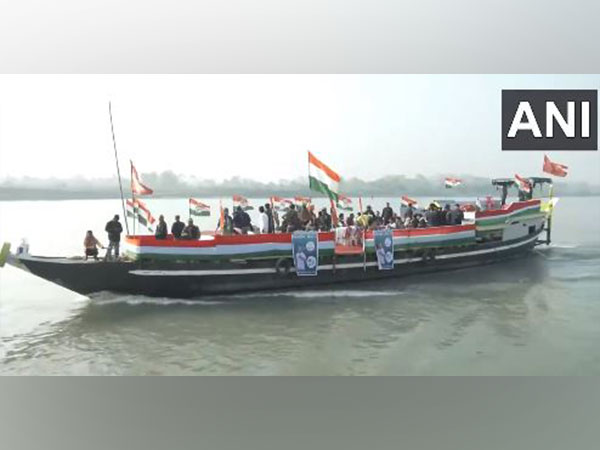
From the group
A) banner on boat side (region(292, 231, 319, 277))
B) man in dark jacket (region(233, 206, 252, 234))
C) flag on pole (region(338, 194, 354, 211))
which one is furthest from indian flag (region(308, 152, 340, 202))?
man in dark jacket (region(233, 206, 252, 234))

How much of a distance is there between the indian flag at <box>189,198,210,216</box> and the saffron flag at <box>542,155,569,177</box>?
17.0ft

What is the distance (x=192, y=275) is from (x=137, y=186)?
64.2 inches

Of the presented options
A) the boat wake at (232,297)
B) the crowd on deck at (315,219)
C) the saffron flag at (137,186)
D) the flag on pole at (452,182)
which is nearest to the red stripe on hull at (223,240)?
the crowd on deck at (315,219)

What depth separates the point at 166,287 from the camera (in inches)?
289

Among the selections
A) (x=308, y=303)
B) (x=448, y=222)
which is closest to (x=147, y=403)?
(x=308, y=303)

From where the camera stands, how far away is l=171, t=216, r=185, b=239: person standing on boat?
25.0ft

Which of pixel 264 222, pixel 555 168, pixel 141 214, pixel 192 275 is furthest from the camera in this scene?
pixel 264 222

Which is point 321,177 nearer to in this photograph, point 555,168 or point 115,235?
point 555,168

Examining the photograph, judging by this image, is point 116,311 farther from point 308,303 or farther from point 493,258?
point 493,258

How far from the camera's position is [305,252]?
7566mm

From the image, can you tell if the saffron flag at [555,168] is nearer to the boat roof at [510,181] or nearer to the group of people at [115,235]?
the boat roof at [510,181]

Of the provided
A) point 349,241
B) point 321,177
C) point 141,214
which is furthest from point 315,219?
point 141,214

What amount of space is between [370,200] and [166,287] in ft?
10.8

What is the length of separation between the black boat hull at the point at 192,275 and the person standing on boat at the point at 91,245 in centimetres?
21
